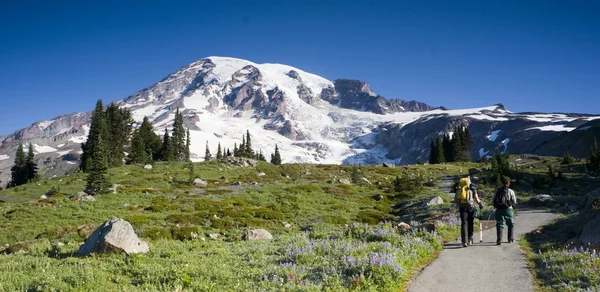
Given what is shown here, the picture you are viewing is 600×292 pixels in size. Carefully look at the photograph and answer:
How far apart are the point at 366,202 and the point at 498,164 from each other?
19.8 meters

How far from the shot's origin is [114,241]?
11922 millimetres

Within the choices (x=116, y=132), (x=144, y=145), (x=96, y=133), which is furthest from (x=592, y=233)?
(x=116, y=132)

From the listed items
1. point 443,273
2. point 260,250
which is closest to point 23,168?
point 260,250

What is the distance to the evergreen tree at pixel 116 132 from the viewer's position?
80.1 meters

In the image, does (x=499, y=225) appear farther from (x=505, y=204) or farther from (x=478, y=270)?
Answer: (x=478, y=270)

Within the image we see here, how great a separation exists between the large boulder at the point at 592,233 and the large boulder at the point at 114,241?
1476 cm

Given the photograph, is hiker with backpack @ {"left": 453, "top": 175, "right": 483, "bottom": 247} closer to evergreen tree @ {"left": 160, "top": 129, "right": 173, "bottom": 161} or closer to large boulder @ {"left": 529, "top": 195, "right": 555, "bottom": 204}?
large boulder @ {"left": 529, "top": 195, "right": 555, "bottom": 204}

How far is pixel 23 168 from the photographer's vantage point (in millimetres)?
85875

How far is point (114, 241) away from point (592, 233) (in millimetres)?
15785

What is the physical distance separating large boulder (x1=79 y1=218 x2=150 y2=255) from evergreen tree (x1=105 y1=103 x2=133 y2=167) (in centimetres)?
7236

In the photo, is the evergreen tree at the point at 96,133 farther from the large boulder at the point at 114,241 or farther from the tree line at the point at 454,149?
the tree line at the point at 454,149

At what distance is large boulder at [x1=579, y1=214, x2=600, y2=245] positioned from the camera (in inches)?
437

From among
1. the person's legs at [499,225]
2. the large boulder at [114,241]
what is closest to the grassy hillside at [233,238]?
the large boulder at [114,241]

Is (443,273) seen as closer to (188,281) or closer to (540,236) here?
(188,281)
